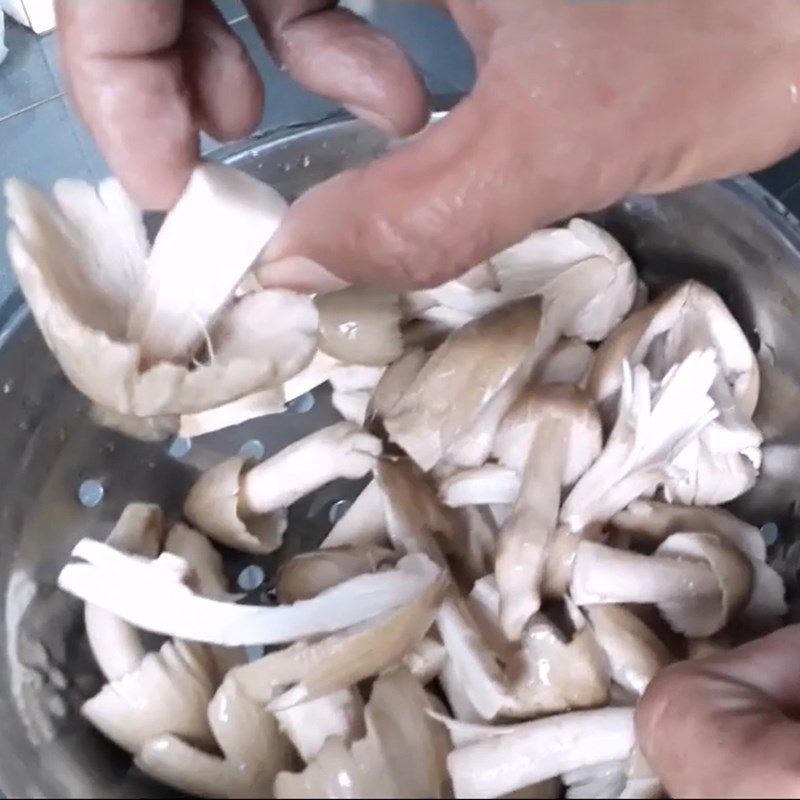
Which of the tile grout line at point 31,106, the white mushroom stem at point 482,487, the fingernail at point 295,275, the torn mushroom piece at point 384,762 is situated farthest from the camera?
the tile grout line at point 31,106

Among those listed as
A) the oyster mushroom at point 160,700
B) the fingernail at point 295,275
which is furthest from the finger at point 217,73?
the oyster mushroom at point 160,700

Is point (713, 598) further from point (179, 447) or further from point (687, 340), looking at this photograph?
point (179, 447)

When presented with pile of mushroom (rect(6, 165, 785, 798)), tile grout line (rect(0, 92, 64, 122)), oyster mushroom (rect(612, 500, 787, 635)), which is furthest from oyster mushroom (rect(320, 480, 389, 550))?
tile grout line (rect(0, 92, 64, 122))

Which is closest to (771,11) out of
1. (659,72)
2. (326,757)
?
(659,72)

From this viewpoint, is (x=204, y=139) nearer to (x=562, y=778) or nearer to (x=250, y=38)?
(x=250, y=38)

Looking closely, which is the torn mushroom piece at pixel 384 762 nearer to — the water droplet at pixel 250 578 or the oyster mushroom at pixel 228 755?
the oyster mushroom at pixel 228 755

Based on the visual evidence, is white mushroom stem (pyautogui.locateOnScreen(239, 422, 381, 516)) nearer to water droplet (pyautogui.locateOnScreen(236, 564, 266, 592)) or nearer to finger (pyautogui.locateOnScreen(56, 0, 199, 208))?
water droplet (pyautogui.locateOnScreen(236, 564, 266, 592))
